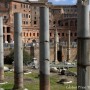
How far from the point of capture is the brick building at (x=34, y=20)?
77719 mm

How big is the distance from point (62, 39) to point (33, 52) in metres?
35.4

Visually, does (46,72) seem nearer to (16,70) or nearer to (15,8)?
(16,70)

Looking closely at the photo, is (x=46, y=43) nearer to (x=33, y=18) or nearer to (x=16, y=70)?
(x=16, y=70)

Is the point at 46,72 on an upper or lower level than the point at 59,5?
lower

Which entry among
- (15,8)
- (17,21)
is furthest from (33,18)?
(17,21)

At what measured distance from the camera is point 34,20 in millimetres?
88750

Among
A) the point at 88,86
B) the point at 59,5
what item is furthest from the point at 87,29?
the point at 59,5

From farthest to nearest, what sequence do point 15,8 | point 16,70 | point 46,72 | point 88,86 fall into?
point 15,8 → point 16,70 → point 46,72 → point 88,86

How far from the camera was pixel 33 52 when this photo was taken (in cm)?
4878

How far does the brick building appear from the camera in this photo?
7772cm

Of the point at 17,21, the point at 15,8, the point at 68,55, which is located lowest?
the point at 68,55

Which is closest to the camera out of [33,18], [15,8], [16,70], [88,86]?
[88,86]

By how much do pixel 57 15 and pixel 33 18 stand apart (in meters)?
9.94

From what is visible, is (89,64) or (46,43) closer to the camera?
(89,64)
